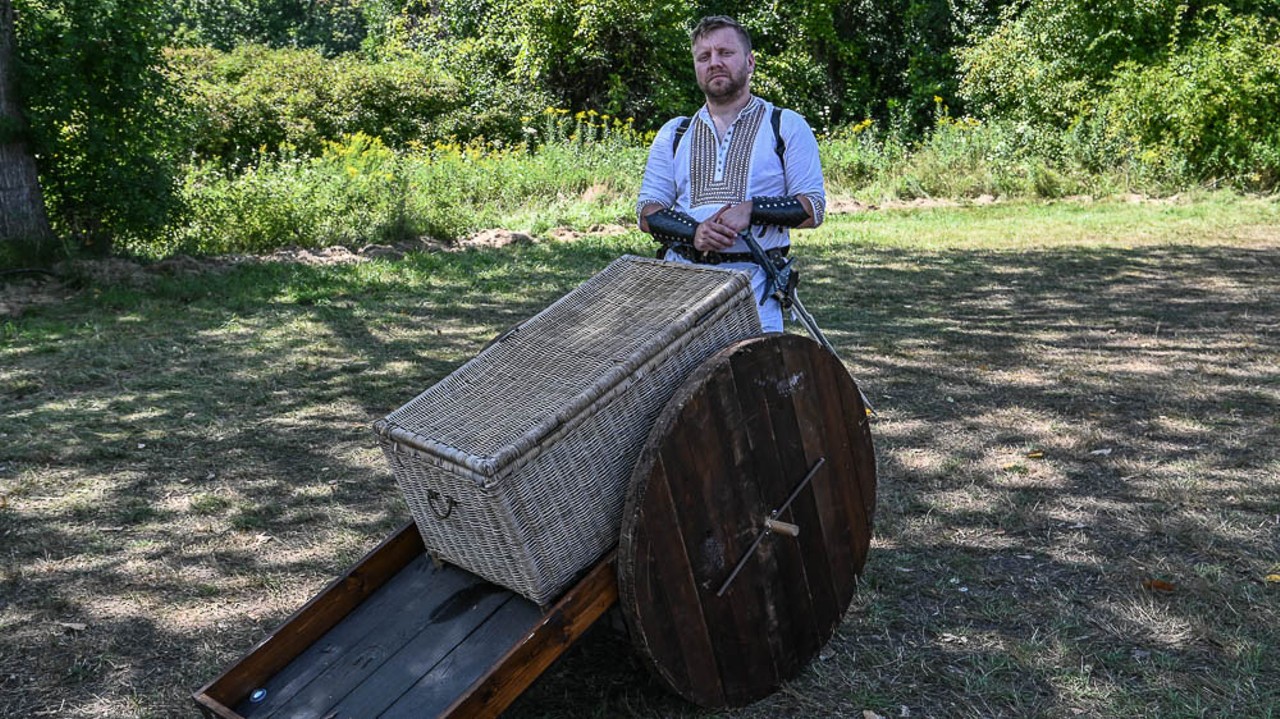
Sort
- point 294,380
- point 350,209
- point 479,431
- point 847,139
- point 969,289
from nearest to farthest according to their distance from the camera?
point 479,431 → point 294,380 → point 969,289 → point 350,209 → point 847,139

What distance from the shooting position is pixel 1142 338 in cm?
780

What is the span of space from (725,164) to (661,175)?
0.91 ft

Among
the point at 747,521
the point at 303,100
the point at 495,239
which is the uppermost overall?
the point at 303,100

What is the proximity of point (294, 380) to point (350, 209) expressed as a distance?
565cm

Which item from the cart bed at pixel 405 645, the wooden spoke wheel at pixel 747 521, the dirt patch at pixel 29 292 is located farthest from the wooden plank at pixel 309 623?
the dirt patch at pixel 29 292

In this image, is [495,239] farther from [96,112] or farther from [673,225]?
[673,225]

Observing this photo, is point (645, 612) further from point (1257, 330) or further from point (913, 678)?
point (1257, 330)

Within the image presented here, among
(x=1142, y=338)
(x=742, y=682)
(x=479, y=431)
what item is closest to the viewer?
(x=479, y=431)

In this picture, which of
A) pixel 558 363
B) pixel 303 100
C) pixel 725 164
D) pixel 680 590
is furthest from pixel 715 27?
pixel 303 100

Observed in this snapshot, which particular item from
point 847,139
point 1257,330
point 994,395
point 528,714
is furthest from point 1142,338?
point 847,139

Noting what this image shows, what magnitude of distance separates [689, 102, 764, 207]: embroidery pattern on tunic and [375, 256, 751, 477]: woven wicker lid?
2.08ft

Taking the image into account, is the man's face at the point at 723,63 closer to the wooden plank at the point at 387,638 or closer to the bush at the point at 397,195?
the wooden plank at the point at 387,638

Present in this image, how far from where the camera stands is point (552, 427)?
2.68m

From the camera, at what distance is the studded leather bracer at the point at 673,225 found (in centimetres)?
373
